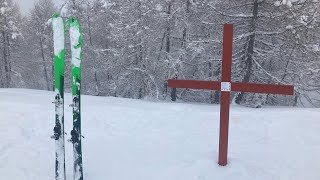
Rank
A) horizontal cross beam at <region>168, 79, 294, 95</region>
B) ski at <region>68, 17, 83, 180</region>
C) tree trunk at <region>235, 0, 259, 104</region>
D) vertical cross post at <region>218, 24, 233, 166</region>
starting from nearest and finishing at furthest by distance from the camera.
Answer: ski at <region>68, 17, 83, 180</region> < horizontal cross beam at <region>168, 79, 294, 95</region> < vertical cross post at <region>218, 24, 233, 166</region> < tree trunk at <region>235, 0, 259, 104</region>

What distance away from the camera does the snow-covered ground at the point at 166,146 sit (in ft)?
16.2

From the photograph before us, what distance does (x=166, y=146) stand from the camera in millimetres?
6000

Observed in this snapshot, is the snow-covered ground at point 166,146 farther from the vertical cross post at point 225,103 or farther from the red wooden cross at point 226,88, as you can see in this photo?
the red wooden cross at point 226,88

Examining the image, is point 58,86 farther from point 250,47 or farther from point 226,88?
point 250,47

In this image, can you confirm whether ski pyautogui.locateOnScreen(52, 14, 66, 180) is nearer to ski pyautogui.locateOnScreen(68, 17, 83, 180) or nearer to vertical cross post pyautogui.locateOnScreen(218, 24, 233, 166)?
ski pyautogui.locateOnScreen(68, 17, 83, 180)

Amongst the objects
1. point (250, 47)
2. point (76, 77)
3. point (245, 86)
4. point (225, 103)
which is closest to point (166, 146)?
point (225, 103)

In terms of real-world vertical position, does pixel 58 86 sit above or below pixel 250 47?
below

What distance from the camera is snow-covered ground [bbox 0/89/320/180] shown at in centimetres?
493

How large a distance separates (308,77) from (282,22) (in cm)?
511

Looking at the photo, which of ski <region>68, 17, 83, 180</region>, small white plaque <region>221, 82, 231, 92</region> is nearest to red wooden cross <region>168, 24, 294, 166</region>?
small white plaque <region>221, 82, 231, 92</region>

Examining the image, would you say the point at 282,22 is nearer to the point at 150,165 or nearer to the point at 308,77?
the point at 308,77

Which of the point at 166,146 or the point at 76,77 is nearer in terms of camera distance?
the point at 76,77

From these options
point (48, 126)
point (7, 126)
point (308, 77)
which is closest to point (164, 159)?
point (48, 126)

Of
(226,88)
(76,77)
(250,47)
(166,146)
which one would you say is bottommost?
(166,146)
